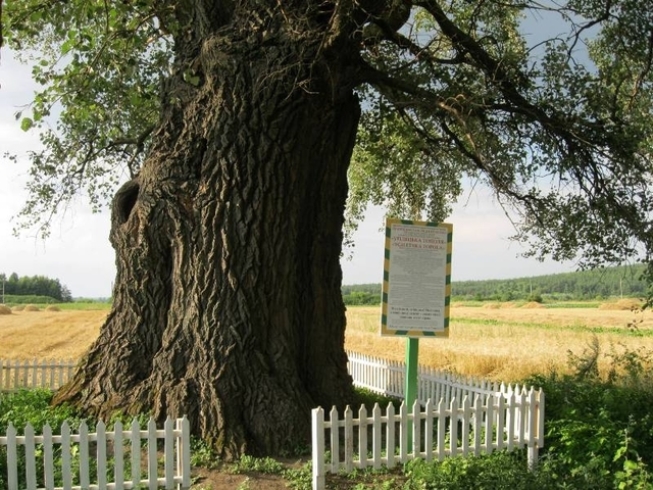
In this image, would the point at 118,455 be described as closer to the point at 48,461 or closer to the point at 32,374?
the point at 48,461

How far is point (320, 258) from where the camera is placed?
10062 millimetres

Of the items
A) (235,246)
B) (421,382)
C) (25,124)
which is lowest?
(421,382)

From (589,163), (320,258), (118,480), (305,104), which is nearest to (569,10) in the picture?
(589,163)

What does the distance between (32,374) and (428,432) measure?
30.0 feet

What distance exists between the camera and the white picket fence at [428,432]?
23.1 ft

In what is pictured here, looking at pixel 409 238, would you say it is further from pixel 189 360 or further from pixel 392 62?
pixel 392 62

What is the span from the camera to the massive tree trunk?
28.5 ft

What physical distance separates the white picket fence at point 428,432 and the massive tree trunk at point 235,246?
136cm

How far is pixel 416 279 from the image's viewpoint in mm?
8281

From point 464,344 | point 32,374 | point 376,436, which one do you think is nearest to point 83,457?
point 376,436

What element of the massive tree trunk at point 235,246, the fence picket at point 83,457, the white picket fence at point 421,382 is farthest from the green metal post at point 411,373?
the fence picket at point 83,457

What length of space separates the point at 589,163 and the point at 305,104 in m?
5.18

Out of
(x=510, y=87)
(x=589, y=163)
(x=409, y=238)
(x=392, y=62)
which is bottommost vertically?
(x=409, y=238)

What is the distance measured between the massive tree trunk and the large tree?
1.0 inches
